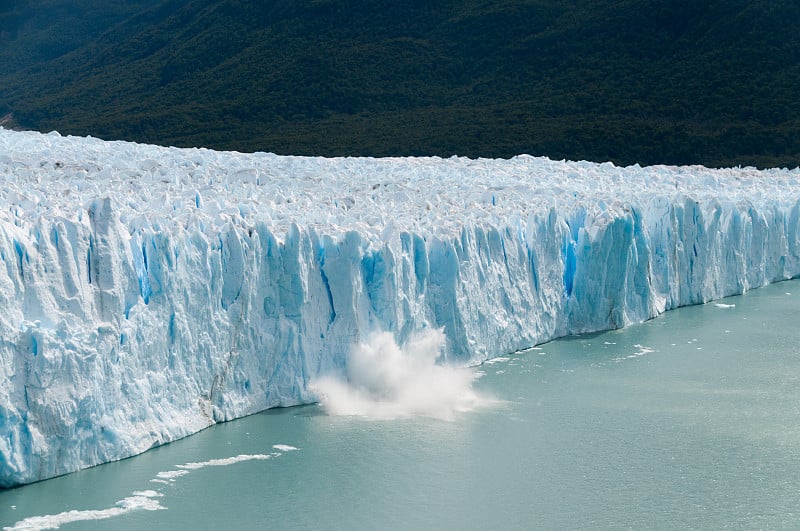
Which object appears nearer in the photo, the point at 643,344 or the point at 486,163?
the point at 643,344

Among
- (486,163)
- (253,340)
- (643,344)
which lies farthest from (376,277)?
(486,163)

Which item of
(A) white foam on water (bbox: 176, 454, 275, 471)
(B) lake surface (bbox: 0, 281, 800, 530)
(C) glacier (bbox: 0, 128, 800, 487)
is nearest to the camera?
(B) lake surface (bbox: 0, 281, 800, 530)

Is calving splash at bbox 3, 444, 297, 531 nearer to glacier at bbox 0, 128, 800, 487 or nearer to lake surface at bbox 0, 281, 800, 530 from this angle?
lake surface at bbox 0, 281, 800, 530

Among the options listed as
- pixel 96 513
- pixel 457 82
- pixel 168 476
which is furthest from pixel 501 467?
pixel 457 82

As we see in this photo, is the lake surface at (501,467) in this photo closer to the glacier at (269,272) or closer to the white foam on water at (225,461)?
the white foam on water at (225,461)

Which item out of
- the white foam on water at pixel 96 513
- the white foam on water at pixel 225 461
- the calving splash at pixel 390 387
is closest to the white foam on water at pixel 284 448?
the white foam on water at pixel 225 461

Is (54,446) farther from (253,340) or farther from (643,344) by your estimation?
(643,344)

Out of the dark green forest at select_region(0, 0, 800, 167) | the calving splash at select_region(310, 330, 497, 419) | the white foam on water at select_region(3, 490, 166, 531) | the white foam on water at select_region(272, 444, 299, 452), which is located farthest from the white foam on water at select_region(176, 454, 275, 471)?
the dark green forest at select_region(0, 0, 800, 167)
